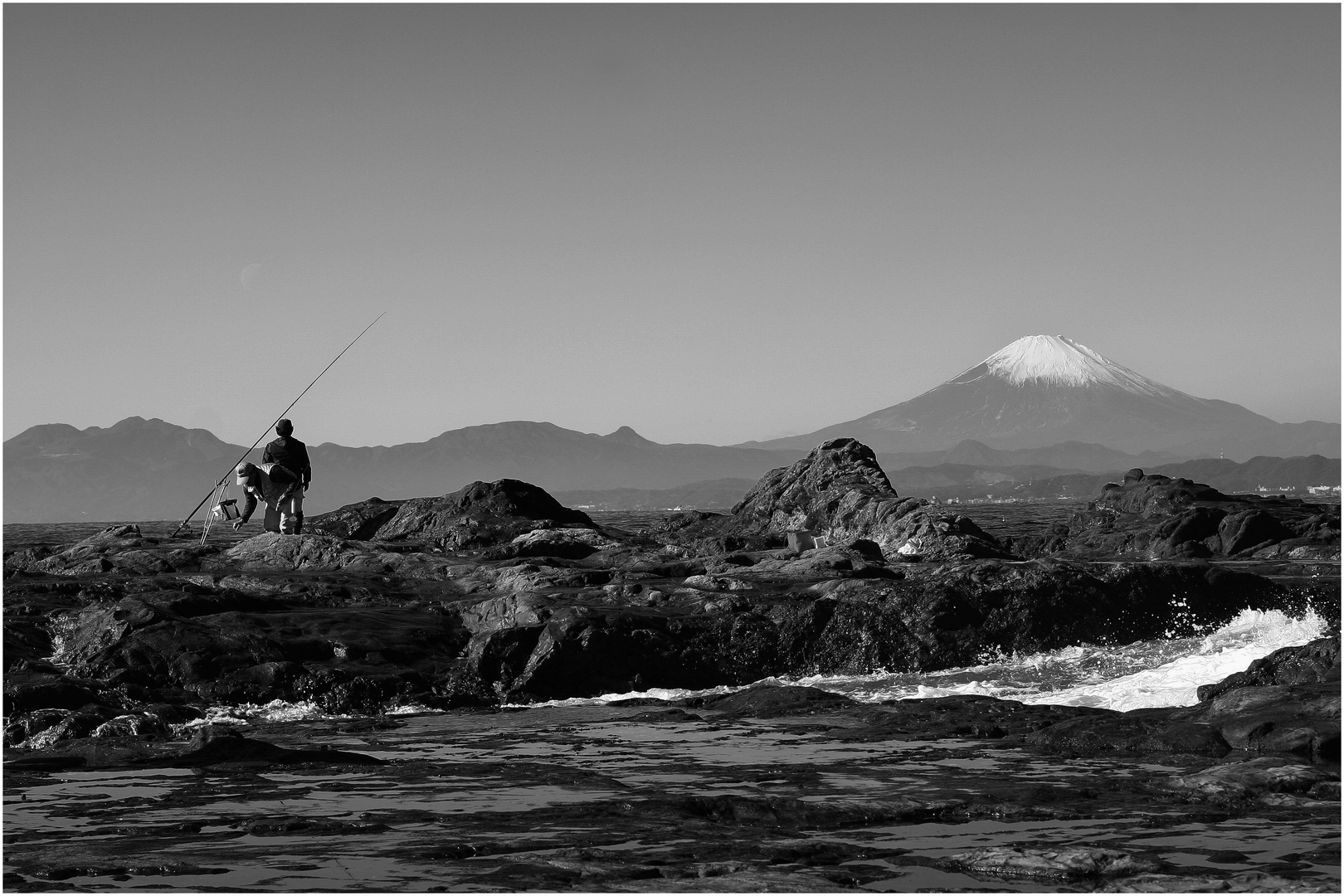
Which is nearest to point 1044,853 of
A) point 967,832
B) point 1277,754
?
point 967,832

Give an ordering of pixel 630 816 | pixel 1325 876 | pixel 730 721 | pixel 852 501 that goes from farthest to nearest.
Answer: pixel 852 501 < pixel 730 721 < pixel 630 816 < pixel 1325 876

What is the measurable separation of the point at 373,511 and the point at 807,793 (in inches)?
984

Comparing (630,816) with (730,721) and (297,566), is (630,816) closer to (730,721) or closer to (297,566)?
(730,721)

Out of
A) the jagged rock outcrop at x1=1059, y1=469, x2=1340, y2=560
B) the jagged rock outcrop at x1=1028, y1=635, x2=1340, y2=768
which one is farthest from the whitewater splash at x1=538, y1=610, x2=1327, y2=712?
the jagged rock outcrop at x1=1059, y1=469, x2=1340, y2=560

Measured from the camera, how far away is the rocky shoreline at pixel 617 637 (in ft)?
40.3

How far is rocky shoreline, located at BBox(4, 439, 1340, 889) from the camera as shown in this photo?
40.3 feet

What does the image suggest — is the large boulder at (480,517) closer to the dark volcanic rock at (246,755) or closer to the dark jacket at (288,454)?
→ the dark jacket at (288,454)

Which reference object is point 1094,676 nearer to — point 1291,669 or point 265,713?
point 1291,669

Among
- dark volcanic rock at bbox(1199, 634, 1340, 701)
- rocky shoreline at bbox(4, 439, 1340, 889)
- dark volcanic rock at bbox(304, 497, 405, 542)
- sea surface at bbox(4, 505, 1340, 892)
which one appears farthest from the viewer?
dark volcanic rock at bbox(304, 497, 405, 542)

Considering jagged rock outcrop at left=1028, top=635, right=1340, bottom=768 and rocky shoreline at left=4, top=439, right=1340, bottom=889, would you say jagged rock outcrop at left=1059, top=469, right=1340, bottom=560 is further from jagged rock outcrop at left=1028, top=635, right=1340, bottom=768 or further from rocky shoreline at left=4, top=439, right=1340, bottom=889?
jagged rock outcrop at left=1028, top=635, right=1340, bottom=768

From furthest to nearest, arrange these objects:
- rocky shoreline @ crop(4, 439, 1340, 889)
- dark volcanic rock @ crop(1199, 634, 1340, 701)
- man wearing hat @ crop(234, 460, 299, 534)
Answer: man wearing hat @ crop(234, 460, 299, 534) → dark volcanic rock @ crop(1199, 634, 1340, 701) → rocky shoreline @ crop(4, 439, 1340, 889)

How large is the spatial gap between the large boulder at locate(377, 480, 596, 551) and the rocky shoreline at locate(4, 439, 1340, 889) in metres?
0.18

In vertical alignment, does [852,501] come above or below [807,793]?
above

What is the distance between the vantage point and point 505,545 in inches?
1069
